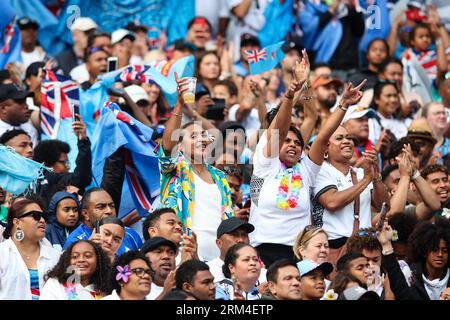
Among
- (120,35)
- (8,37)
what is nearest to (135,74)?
(120,35)

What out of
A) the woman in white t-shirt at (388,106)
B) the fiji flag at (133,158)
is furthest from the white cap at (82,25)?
the fiji flag at (133,158)

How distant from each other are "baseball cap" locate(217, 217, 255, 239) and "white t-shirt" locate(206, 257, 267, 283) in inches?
8.9

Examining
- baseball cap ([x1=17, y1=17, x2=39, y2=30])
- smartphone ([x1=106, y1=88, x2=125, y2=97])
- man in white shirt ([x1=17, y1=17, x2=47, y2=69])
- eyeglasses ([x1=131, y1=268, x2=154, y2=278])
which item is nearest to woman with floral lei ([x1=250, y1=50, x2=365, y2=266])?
eyeglasses ([x1=131, y1=268, x2=154, y2=278])

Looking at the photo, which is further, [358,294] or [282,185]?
[282,185]

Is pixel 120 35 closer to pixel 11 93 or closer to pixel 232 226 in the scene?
pixel 11 93

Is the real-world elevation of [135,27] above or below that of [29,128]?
above

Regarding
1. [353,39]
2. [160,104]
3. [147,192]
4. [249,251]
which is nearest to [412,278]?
[249,251]

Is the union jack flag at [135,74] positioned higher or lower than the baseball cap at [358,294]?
higher

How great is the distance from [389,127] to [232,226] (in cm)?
468

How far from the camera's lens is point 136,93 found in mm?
14797

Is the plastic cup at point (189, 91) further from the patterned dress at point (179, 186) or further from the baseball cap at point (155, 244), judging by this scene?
the baseball cap at point (155, 244)

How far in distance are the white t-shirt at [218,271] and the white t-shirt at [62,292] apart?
101 cm

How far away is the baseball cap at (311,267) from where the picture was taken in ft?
36.0

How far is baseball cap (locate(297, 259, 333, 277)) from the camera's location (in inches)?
432
